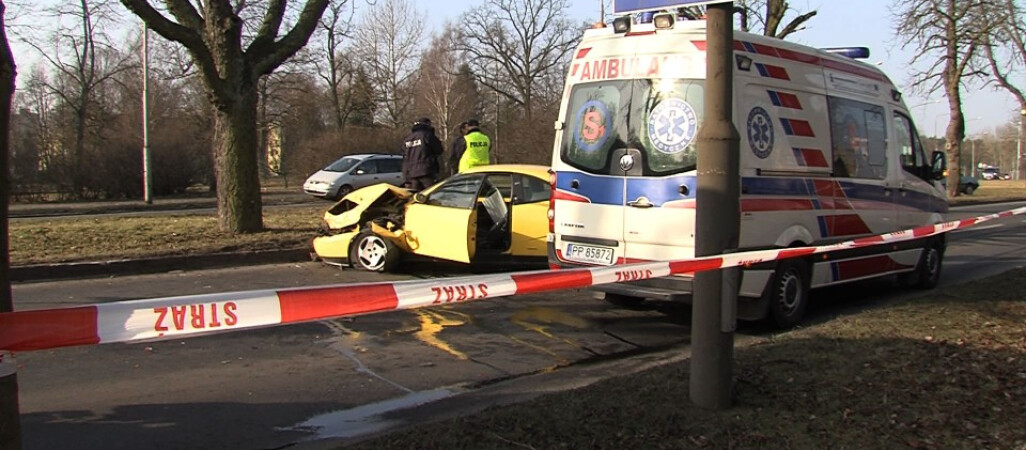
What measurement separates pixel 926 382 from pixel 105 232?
12024mm

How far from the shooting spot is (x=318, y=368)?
18.3 ft

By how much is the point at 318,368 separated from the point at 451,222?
3567 millimetres

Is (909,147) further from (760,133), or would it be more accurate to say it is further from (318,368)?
(318,368)

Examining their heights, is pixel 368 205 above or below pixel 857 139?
below

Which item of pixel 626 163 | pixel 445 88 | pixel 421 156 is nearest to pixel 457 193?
pixel 626 163

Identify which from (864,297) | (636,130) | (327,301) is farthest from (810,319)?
(327,301)

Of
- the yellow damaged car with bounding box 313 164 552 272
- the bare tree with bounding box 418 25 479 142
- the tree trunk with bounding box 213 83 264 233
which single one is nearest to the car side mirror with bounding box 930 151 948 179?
the yellow damaged car with bounding box 313 164 552 272

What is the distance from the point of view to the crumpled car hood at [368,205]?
9828 millimetres

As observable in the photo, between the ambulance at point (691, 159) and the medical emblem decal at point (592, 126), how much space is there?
10 millimetres

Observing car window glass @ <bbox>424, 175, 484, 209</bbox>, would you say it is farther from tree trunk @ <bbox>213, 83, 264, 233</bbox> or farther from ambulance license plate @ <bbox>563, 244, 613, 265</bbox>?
tree trunk @ <bbox>213, 83, 264, 233</bbox>

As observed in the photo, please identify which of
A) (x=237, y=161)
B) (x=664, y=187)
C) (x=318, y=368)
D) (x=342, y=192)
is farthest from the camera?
(x=342, y=192)

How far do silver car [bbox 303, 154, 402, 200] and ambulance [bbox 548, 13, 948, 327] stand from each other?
58.9 feet

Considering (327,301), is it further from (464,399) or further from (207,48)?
(207,48)

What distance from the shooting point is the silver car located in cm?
2499
